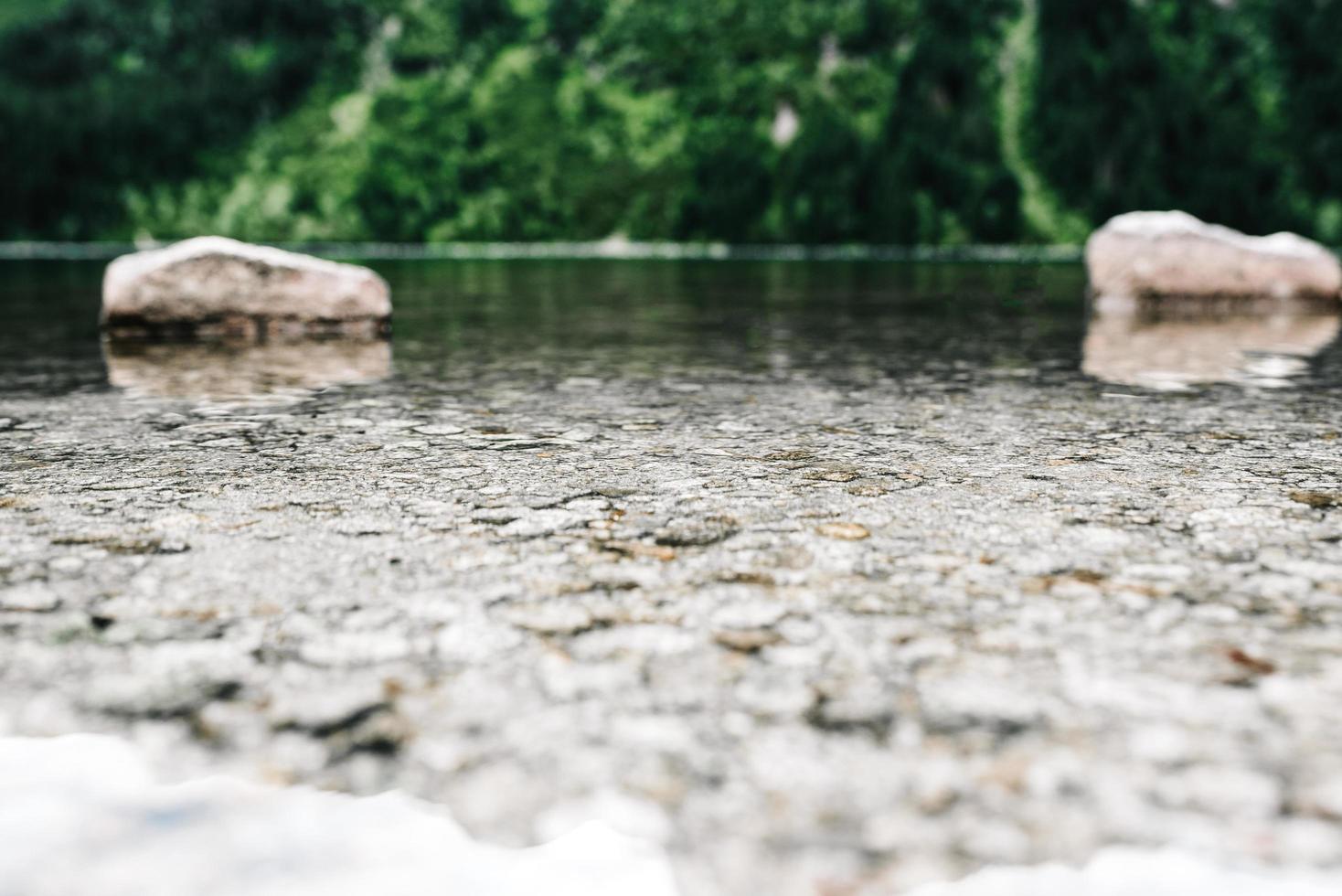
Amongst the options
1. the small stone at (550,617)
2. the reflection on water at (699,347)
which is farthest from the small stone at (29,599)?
the reflection on water at (699,347)

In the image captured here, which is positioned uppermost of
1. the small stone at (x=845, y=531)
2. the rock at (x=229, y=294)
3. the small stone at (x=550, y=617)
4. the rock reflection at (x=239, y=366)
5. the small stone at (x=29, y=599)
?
the rock at (x=229, y=294)

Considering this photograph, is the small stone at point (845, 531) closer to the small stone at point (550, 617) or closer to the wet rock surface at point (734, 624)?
the wet rock surface at point (734, 624)

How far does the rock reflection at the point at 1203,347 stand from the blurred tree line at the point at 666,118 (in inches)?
2527

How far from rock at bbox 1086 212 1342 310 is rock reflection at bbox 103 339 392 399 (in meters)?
11.3

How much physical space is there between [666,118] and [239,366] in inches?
3838

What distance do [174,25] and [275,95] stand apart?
17940mm

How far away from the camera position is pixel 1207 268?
15422mm

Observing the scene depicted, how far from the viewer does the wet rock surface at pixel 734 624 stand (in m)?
1.96

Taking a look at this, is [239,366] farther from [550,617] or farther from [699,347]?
[550,617]

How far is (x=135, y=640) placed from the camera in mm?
2645

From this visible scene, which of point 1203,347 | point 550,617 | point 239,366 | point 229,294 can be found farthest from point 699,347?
point 550,617

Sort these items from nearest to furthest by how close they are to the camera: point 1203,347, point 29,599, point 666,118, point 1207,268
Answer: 1. point 29,599
2. point 1203,347
3. point 1207,268
4. point 666,118

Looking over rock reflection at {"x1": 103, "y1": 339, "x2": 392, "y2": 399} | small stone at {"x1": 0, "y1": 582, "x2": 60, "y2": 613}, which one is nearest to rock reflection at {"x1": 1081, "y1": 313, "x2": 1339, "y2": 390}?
rock reflection at {"x1": 103, "y1": 339, "x2": 392, "y2": 399}

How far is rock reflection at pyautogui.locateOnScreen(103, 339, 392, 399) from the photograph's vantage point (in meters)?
7.39
